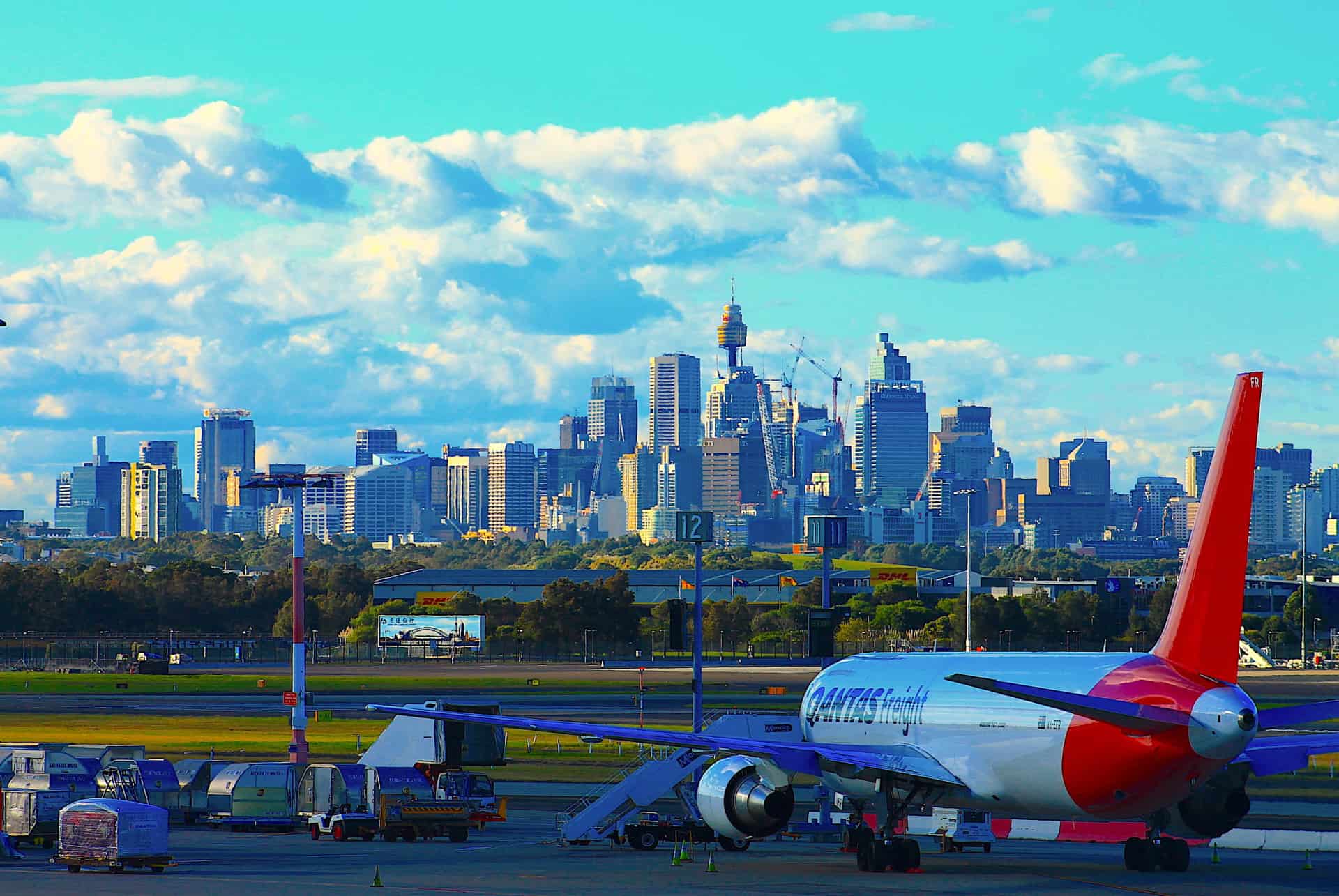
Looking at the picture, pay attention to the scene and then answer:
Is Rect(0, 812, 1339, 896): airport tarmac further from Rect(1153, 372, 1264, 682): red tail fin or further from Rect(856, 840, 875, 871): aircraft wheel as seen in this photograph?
Rect(1153, 372, 1264, 682): red tail fin

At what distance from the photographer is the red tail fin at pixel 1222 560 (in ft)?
130

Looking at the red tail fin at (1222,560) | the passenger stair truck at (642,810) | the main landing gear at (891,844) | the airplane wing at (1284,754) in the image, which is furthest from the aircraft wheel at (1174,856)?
the passenger stair truck at (642,810)

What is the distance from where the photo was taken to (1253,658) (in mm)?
180625

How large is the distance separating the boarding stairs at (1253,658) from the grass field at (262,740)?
9786 centimetres

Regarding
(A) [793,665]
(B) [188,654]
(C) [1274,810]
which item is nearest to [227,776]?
(C) [1274,810]

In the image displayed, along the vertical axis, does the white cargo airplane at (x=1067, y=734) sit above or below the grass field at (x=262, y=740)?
above

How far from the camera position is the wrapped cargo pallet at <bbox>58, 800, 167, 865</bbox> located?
44.4 m

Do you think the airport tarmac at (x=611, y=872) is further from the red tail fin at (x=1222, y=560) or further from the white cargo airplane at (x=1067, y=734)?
the red tail fin at (x=1222, y=560)

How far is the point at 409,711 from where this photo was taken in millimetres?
49312

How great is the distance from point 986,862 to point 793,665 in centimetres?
12454

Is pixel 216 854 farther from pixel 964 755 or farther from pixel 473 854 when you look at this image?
pixel 964 755

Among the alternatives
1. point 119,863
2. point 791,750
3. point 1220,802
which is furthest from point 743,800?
point 119,863

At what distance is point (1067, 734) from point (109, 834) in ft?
72.6

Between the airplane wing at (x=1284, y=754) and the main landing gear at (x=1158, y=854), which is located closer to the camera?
the airplane wing at (x=1284, y=754)
